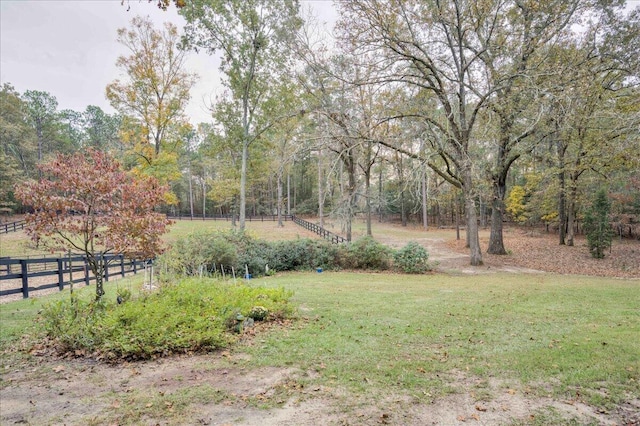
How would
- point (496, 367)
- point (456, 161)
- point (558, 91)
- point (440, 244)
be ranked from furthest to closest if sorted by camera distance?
point (440, 244), point (456, 161), point (558, 91), point (496, 367)

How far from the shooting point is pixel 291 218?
4291 centimetres

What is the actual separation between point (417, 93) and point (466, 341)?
14.8 m

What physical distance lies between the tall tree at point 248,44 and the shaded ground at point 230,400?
1287 centimetres

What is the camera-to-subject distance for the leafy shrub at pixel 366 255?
15.3 metres

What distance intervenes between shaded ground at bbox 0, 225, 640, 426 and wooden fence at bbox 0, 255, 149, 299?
17.3 ft

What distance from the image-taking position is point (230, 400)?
3496 millimetres

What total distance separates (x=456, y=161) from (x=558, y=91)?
435 centimetres

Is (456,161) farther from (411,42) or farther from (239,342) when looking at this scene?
(239,342)

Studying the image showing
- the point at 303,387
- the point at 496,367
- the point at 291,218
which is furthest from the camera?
the point at 291,218

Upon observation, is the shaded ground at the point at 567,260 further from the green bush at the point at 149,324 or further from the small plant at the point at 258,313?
the green bush at the point at 149,324

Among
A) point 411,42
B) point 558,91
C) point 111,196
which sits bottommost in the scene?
point 111,196

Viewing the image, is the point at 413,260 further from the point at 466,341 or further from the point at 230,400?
the point at 230,400

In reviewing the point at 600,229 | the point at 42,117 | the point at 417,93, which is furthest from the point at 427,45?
the point at 42,117

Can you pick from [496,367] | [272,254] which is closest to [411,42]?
[272,254]
